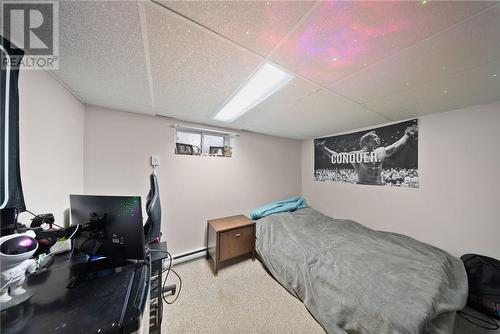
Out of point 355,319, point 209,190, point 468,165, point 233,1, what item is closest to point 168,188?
point 209,190

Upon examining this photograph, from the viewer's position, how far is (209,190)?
245 cm

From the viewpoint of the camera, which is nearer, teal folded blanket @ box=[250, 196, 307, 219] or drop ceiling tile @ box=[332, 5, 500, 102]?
drop ceiling tile @ box=[332, 5, 500, 102]

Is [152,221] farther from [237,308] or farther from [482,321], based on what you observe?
[482,321]

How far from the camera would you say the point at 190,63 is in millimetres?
1052

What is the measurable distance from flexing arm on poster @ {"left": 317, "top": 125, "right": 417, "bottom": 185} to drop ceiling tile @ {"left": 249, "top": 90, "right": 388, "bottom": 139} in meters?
0.29

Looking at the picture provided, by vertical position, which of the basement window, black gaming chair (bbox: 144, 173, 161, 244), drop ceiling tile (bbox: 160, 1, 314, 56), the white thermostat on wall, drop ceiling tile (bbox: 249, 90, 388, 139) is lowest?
black gaming chair (bbox: 144, 173, 161, 244)

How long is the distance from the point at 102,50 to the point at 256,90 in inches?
43.2

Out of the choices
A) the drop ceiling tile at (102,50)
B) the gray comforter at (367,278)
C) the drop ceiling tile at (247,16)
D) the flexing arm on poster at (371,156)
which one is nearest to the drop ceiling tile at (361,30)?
the drop ceiling tile at (247,16)

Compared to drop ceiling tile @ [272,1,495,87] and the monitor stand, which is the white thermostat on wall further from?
drop ceiling tile @ [272,1,495,87]

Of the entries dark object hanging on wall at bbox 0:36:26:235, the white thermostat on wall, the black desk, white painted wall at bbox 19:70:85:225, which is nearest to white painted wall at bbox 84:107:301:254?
the white thermostat on wall

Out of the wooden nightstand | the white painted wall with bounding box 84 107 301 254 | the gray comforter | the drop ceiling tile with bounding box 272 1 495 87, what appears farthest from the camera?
the wooden nightstand

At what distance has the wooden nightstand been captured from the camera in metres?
2.02

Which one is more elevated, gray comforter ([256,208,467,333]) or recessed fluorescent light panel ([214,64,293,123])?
recessed fluorescent light panel ([214,64,293,123])

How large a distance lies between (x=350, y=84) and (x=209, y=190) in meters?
2.16
